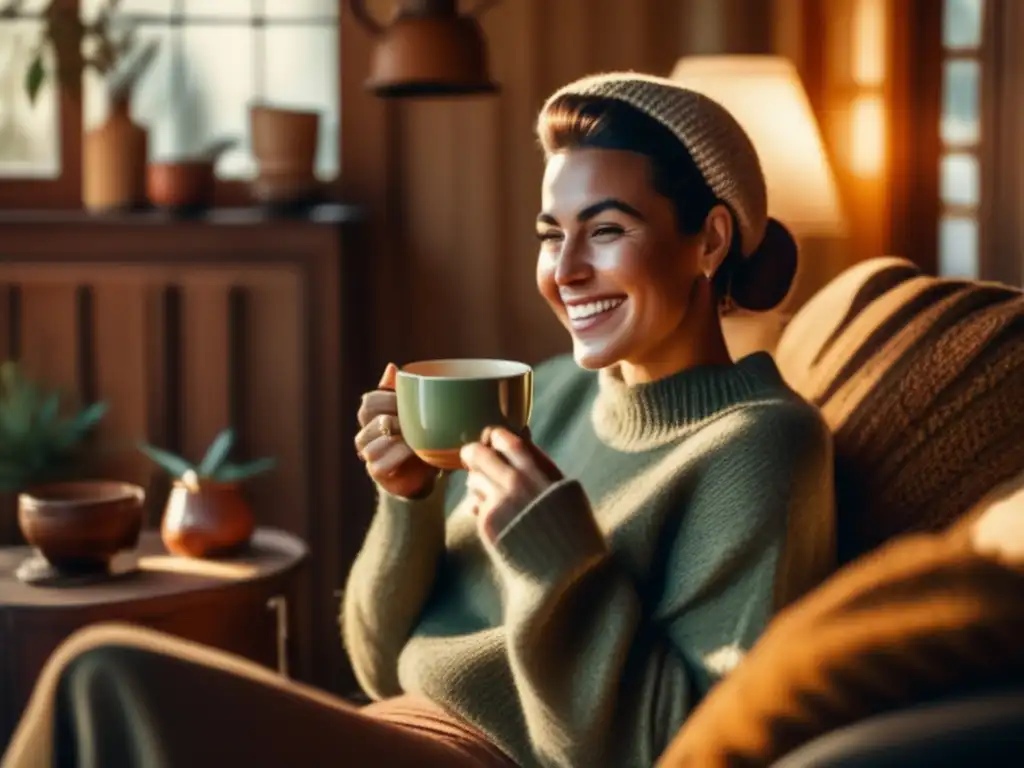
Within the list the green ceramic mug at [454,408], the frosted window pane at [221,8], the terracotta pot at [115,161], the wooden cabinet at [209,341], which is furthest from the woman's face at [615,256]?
the frosted window pane at [221,8]

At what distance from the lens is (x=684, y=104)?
1.18m

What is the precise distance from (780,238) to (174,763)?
719mm

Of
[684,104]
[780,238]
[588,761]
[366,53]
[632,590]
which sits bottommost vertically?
[588,761]

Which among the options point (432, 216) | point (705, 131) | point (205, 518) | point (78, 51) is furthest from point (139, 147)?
point (705, 131)

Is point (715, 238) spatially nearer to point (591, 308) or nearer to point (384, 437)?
point (591, 308)

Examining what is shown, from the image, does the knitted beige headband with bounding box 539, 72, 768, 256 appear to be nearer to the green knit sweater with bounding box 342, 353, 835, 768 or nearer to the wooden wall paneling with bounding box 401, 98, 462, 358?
the green knit sweater with bounding box 342, 353, 835, 768

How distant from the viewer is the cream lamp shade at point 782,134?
231cm

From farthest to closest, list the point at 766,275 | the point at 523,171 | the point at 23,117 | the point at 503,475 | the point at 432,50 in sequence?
the point at 23,117
the point at 523,171
the point at 432,50
the point at 766,275
the point at 503,475

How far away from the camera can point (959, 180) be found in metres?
2.86

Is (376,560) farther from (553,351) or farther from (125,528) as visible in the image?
(553,351)

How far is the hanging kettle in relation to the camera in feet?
7.11

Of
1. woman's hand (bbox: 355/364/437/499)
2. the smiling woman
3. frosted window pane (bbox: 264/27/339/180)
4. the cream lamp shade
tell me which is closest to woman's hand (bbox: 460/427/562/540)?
the smiling woman

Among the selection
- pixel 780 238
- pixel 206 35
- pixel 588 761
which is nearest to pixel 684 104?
pixel 780 238

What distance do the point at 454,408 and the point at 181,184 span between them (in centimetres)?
203
